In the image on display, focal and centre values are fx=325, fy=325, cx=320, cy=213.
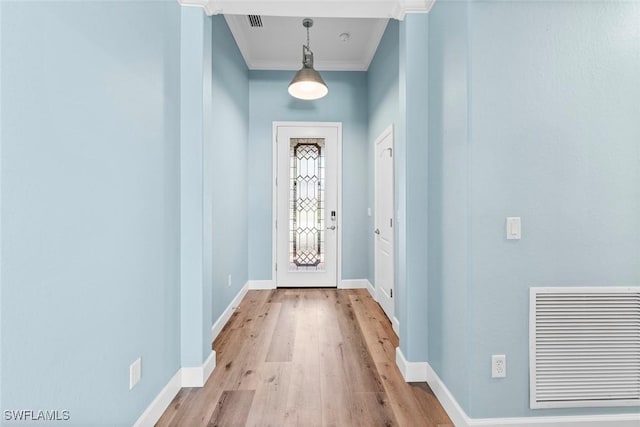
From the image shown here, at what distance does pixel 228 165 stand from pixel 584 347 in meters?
3.23

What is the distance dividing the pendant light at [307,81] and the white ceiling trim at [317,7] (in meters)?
1.09

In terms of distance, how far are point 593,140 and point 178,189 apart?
244 cm

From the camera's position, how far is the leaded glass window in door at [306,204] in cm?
468

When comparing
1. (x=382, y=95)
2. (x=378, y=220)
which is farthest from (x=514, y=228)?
(x=382, y=95)

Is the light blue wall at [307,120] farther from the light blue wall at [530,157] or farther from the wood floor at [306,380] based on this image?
the light blue wall at [530,157]

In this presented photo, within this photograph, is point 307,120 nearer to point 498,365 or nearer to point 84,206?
point 84,206

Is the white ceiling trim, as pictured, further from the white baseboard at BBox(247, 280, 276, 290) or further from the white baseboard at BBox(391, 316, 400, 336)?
the white baseboard at BBox(247, 280, 276, 290)

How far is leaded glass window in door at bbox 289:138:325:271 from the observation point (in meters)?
4.68

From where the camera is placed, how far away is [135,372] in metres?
1.63

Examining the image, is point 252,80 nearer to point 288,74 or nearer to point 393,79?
point 288,74

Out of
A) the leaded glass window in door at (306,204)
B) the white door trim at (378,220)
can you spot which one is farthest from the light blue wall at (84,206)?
the leaded glass window in door at (306,204)

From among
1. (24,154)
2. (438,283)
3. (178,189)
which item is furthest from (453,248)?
(24,154)

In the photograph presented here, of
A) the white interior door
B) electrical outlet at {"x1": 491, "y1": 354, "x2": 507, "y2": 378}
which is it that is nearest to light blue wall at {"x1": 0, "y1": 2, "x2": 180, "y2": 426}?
electrical outlet at {"x1": 491, "y1": 354, "x2": 507, "y2": 378}

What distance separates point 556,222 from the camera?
5.61 ft
